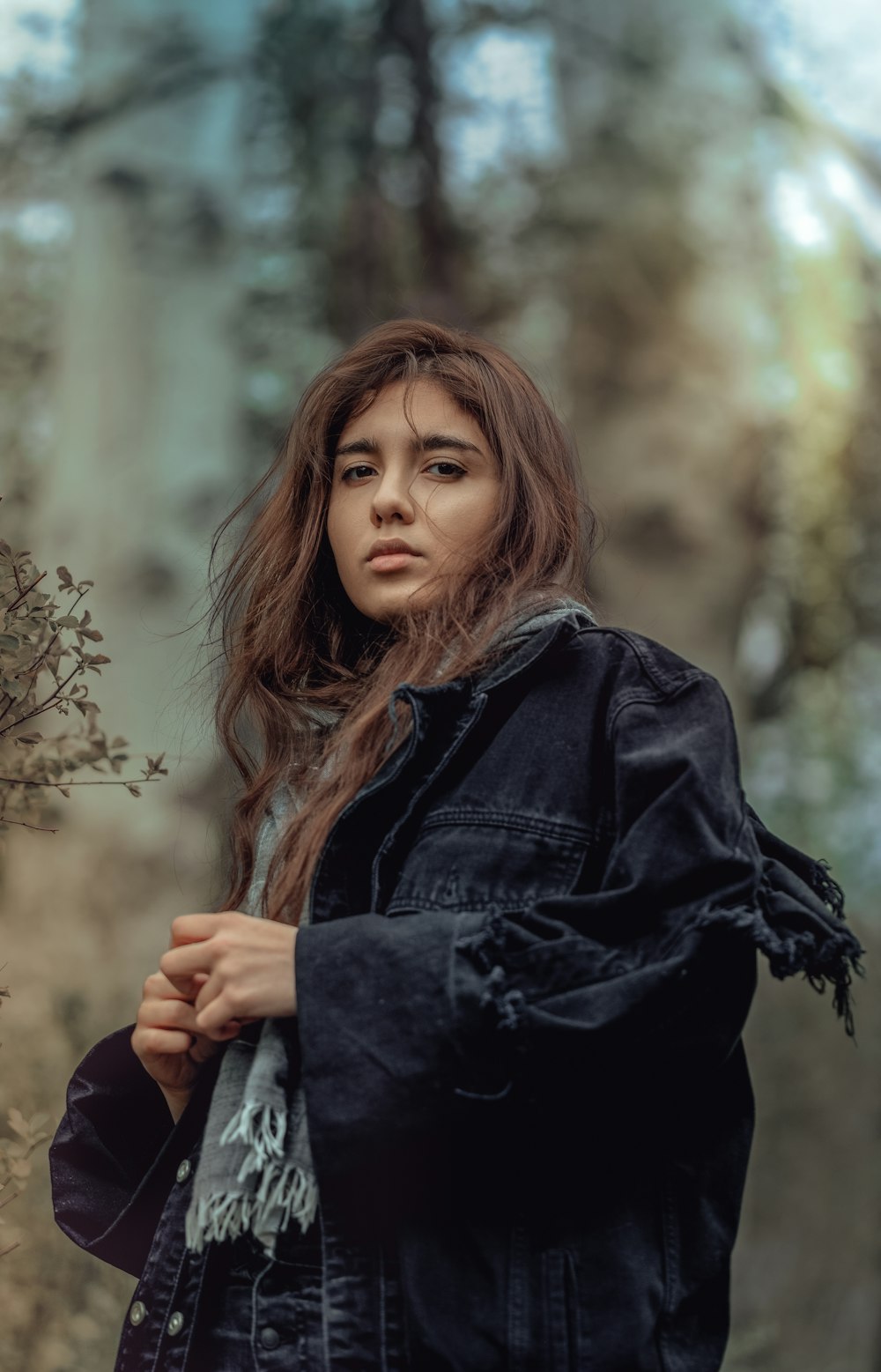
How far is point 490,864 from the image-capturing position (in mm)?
1412

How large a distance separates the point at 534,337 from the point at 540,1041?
5822mm

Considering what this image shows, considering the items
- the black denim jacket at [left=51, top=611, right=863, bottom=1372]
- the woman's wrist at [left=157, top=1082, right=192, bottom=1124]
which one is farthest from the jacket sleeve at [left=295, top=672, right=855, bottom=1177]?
the woman's wrist at [left=157, top=1082, right=192, bottom=1124]

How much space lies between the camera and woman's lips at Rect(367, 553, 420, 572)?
68.6 inches

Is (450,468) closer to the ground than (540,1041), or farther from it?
farther from it

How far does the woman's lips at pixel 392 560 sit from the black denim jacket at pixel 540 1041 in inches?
10.9

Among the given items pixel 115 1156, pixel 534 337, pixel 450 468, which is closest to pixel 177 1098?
pixel 115 1156

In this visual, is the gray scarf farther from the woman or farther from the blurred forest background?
the blurred forest background

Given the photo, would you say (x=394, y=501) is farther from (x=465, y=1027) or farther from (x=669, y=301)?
(x=669, y=301)

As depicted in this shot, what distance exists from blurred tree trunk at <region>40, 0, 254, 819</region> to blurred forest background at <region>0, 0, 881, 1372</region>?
0.04 ft

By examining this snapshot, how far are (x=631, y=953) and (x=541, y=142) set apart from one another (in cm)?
582

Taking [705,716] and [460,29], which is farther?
[460,29]

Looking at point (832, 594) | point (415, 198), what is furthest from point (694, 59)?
point (832, 594)

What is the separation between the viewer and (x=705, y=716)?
56.4 inches

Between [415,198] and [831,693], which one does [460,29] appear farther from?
[831,693]
